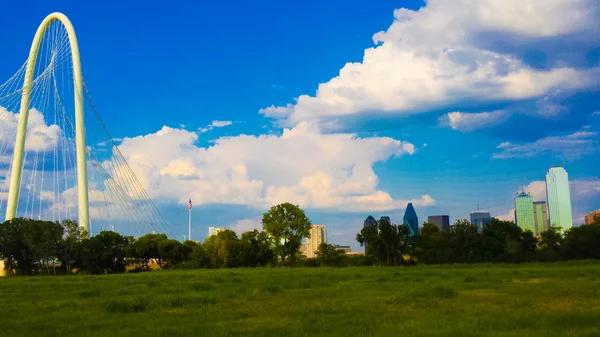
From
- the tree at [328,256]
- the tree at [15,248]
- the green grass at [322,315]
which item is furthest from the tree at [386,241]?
the green grass at [322,315]

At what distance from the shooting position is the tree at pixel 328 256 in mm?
84562

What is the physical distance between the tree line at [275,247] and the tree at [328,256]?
0.16 m

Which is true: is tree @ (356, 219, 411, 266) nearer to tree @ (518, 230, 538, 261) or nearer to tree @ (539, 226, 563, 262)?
tree @ (518, 230, 538, 261)

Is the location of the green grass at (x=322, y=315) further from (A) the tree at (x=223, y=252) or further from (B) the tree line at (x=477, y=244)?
(A) the tree at (x=223, y=252)

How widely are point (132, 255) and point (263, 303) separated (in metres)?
74.5

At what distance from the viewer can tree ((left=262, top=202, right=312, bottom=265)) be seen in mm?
86938

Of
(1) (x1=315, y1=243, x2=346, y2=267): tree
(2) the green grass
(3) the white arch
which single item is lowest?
(1) (x1=315, y1=243, x2=346, y2=267): tree

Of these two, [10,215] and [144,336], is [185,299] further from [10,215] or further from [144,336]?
[10,215]

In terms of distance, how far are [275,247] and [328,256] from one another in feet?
30.0

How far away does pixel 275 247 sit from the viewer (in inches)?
3457

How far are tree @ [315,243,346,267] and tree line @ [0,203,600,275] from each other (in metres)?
0.16

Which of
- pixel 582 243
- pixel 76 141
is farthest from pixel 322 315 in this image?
pixel 582 243

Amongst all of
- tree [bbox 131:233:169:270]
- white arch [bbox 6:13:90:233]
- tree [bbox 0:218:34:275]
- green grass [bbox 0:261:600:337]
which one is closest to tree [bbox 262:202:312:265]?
tree [bbox 131:233:169:270]

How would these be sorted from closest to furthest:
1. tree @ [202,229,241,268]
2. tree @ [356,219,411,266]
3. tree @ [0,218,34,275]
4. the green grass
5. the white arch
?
the green grass → the white arch → tree @ [0,218,34,275] → tree @ [356,219,411,266] → tree @ [202,229,241,268]
